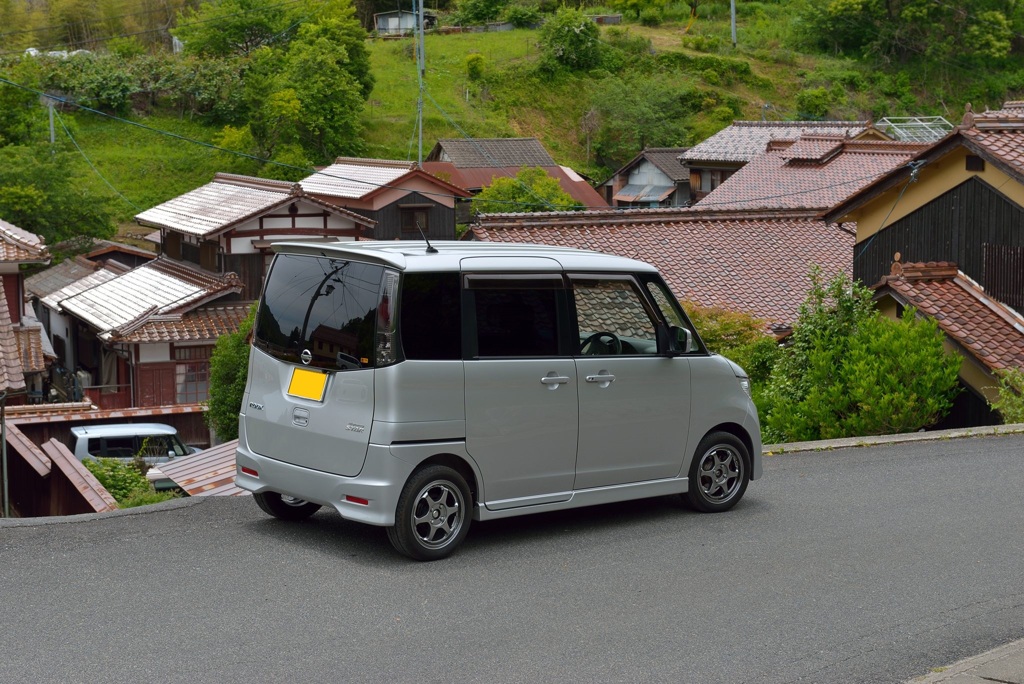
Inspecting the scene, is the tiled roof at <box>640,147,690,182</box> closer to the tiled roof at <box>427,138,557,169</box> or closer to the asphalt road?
the tiled roof at <box>427,138,557,169</box>

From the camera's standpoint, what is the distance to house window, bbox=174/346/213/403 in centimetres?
2650

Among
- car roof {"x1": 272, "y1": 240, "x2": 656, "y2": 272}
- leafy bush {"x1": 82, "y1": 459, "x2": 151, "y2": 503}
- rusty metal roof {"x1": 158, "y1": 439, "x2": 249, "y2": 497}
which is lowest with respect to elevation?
leafy bush {"x1": 82, "y1": 459, "x2": 151, "y2": 503}

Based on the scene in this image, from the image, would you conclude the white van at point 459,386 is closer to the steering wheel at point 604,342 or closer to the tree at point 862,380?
the steering wheel at point 604,342

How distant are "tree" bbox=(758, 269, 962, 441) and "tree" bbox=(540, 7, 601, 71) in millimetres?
55269

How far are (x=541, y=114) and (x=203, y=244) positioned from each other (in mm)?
35738


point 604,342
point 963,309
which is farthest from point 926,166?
point 604,342

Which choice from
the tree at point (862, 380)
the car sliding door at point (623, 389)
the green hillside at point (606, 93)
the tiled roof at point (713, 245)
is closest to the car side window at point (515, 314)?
the car sliding door at point (623, 389)

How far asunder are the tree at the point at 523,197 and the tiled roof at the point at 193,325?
44.0ft

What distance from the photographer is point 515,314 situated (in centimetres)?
638

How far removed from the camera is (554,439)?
6.49m

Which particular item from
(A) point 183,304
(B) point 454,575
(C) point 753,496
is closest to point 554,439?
(B) point 454,575

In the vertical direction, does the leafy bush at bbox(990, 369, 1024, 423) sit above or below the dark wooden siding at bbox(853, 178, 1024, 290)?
below

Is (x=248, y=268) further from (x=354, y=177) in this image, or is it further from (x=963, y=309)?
(x=963, y=309)

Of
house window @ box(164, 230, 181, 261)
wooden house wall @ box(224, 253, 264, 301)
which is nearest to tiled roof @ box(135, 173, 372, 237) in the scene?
house window @ box(164, 230, 181, 261)
